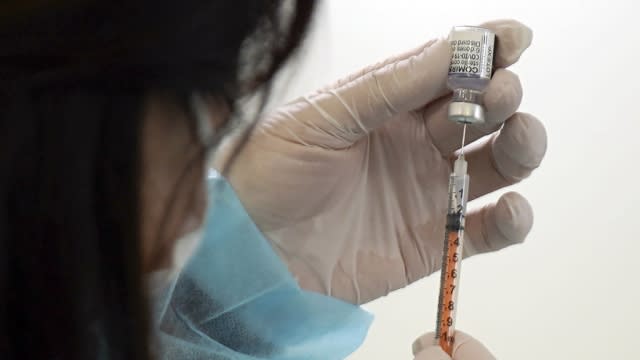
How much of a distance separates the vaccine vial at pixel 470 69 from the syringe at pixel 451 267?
0.09 metres

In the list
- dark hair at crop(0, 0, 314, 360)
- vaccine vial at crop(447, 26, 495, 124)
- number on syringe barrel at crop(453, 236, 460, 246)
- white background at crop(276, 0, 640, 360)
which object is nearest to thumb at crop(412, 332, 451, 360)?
number on syringe barrel at crop(453, 236, 460, 246)

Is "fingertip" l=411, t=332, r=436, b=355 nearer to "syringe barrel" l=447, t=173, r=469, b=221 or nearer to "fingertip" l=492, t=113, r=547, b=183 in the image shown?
"syringe barrel" l=447, t=173, r=469, b=221

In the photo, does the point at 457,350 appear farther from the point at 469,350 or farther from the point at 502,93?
the point at 502,93

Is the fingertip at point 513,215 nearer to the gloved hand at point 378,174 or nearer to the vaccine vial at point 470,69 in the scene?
the gloved hand at point 378,174

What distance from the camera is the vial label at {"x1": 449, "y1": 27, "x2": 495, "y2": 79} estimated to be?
81 centimetres

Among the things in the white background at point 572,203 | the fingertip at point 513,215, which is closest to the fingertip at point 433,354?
the fingertip at point 513,215

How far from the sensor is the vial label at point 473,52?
812mm

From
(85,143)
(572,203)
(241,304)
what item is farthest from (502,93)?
(572,203)

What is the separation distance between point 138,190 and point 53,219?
0.05m

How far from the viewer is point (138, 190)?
0.47 m

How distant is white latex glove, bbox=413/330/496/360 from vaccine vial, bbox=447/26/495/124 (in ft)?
0.77

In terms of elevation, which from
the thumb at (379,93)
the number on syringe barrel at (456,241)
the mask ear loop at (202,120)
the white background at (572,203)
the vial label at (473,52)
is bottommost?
the white background at (572,203)

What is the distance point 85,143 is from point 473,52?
48 cm

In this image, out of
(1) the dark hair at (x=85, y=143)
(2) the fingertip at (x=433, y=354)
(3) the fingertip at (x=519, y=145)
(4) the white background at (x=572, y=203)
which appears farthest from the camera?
(4) the white background at (x=572, y=203)
